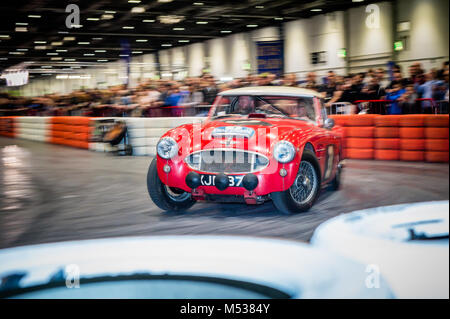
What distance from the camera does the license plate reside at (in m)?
3.86

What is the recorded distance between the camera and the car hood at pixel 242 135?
3938mm

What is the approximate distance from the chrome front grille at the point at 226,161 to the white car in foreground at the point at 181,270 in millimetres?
1661

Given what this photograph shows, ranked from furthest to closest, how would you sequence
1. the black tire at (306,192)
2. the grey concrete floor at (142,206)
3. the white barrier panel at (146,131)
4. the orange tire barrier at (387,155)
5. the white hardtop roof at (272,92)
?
the white barrier panel at (146,131) < the orange tire barrier at (387,155) < the white hardtop roof at (272,92) < the black tire at (306,192) < the grey concrete floor at (142,206)

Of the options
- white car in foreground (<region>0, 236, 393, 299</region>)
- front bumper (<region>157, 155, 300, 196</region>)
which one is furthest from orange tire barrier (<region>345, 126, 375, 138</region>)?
white car in foreground (<region>0, 236, 393, 299</region>)

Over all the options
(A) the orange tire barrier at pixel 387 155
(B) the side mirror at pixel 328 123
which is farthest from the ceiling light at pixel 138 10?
(A) the orange tire barrier at pixel 387 155

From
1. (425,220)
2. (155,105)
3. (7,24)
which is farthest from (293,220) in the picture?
(155,105)

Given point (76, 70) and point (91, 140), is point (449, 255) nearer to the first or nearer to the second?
point (76, 70)

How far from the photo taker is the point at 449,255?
2.09 m

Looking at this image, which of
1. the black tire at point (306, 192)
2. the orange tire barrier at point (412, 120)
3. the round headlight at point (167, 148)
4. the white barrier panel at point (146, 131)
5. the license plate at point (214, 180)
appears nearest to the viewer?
the license plate at point (214, 180)

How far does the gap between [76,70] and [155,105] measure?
4042 mm

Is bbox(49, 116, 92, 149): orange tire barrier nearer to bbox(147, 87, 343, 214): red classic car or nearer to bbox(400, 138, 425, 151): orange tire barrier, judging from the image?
bbox(400, 138, 425, 151): orange tire barrier

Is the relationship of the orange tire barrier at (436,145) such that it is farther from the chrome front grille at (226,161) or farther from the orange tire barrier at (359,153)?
the chrome front grille at (226,161)

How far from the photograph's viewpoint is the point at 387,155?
22.8 feet

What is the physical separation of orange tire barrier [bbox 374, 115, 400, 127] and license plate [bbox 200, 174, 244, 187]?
3526 millimetres
